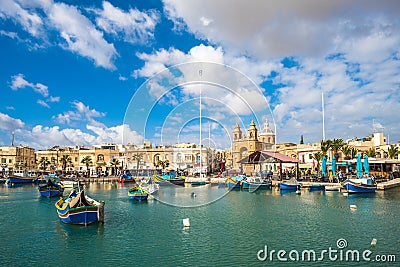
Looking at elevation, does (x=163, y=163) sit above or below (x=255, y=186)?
above

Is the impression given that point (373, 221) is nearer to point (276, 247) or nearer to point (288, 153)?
point (276, 247)

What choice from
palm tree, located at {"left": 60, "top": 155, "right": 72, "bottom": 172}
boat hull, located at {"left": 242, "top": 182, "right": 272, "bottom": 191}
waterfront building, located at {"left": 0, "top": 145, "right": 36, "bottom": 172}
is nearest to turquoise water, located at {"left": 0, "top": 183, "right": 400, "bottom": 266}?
boat hull, located at {"left": 242, "top": 182, "right": 272, "bottom": 191}

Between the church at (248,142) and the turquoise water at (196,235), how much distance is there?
27880 millimetres

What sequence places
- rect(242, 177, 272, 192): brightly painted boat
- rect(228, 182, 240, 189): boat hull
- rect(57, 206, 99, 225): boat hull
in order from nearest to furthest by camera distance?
rect(57, 206, 99, 225): boat hull, rect(242, 177, 272, 192): brightly painted boat, rect(228, 182, 240, 189): boat hull

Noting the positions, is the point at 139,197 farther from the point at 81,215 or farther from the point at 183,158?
the point at 183,158

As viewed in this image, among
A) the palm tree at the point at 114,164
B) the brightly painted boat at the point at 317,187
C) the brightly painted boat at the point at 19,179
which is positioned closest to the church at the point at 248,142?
the brightly painted boat at the point at 317,187

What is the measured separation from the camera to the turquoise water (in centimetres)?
1504

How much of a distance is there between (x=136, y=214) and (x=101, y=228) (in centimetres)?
603

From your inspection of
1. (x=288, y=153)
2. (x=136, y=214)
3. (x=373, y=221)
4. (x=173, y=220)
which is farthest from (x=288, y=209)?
(x=288, y=153)

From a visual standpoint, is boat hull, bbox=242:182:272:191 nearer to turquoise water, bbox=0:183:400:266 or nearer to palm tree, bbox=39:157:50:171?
turquoise water, bbox=0:183:400:266

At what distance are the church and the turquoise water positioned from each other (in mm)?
27880

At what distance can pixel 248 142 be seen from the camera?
80.8 metres

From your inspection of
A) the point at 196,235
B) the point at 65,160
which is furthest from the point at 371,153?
the point at 65,160

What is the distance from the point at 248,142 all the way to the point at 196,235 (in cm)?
6313
